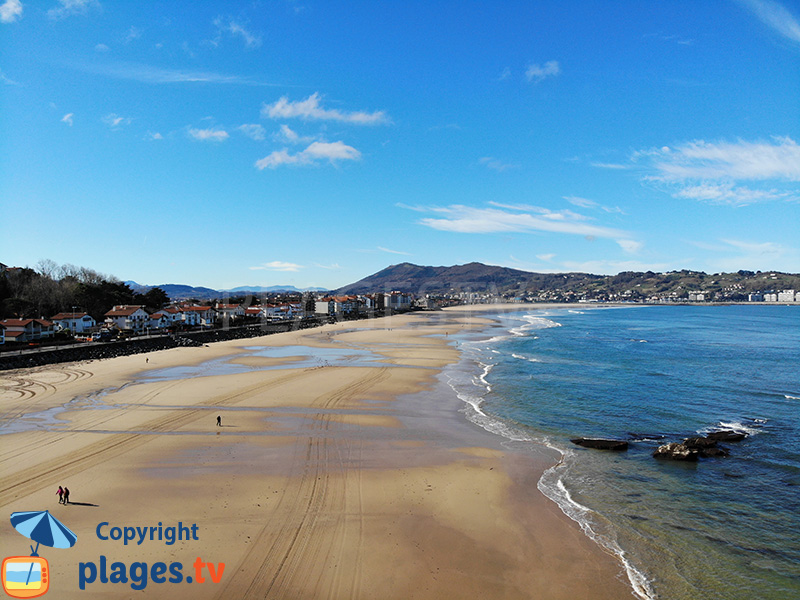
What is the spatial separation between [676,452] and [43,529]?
20093mm

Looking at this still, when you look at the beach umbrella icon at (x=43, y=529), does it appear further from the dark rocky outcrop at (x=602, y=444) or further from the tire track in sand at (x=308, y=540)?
the dark rocky outcrop at (x=602, y=444)

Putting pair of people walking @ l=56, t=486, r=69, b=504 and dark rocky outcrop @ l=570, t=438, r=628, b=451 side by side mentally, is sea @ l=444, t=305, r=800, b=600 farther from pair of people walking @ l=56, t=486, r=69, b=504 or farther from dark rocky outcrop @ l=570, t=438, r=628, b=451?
pair of people walking @ l=56, t=486, r=69, b=504

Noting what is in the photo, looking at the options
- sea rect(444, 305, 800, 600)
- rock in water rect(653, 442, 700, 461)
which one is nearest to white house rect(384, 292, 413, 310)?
sea rect(444, 305, 800, 600)

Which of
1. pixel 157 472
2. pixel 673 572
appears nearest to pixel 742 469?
pixel 673 572

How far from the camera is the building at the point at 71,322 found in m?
52.2

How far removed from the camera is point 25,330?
145 feet

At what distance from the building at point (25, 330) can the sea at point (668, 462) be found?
1775 inches

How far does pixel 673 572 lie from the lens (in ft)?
30.4

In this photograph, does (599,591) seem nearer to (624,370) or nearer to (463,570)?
(463,570)

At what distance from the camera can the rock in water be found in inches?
608

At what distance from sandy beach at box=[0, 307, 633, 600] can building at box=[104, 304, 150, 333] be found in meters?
37.9

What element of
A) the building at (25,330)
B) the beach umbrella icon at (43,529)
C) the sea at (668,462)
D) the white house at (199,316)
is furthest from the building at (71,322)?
the beach umbrella icon at (43,529)

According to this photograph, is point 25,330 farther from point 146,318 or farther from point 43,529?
point 43,529

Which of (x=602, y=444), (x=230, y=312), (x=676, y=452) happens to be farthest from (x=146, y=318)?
(x=676, y=452)
